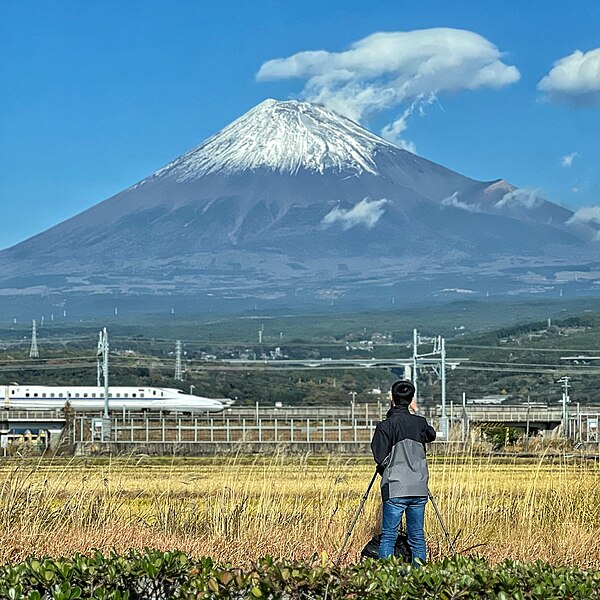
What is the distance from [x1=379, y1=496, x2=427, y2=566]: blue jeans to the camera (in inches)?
437

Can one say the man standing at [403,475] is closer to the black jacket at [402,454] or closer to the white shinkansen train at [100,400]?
the black jacket at [402,454]

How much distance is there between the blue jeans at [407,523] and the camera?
1111 cm

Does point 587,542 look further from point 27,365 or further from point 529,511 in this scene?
point 27,365

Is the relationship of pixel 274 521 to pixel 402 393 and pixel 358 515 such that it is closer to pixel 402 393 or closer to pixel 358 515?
pixel 358 515

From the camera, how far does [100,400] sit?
238 ft

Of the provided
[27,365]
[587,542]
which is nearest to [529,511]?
[587,542]

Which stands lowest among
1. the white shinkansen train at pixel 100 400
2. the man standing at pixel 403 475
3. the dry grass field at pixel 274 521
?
the white shinkansen train at pixel 100 400

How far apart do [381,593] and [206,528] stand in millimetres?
4474

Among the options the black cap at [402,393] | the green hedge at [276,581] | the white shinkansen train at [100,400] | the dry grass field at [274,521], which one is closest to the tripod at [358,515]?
the dry grass field at [274,521]

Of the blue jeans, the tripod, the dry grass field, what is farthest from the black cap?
the dry grass field

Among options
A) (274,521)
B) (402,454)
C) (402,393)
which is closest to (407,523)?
(402,454)

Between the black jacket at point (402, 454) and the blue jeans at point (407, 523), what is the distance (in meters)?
0.08

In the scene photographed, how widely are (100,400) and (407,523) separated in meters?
62.7

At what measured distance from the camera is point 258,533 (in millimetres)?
12297
